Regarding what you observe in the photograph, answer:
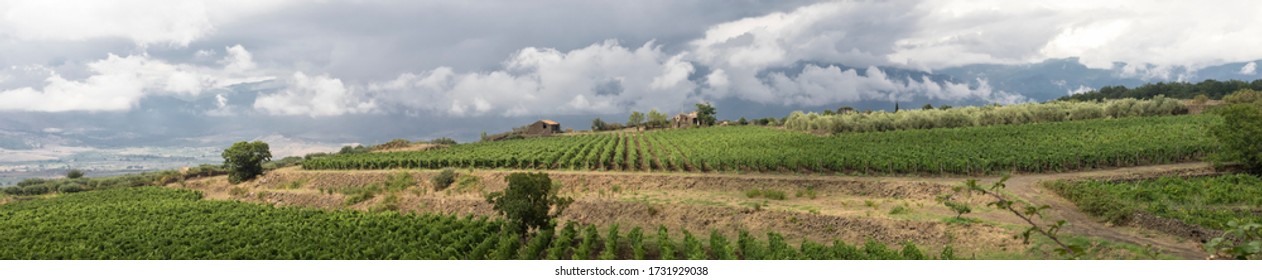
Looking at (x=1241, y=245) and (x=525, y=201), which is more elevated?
(x=1241, y=245)

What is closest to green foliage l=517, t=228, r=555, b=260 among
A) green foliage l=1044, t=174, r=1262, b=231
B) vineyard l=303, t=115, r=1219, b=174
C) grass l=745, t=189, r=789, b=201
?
grass l=745, t=189, r=789, b=201

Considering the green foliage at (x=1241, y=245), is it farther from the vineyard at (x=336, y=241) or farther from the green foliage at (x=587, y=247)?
the green foliage at (x=587, y=247)

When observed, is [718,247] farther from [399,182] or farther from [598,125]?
[598,125]

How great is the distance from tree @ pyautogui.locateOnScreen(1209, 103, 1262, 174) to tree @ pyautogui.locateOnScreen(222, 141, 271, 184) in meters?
86.3

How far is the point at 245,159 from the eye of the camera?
229 feet

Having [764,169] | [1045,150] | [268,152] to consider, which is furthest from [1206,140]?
[268,152]

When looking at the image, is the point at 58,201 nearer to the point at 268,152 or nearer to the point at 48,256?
the point at 268,152

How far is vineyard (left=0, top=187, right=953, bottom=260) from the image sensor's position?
85.6 ft

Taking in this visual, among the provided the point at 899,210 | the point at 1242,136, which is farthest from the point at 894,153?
the point at 1242,136

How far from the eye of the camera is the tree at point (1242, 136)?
37938mm

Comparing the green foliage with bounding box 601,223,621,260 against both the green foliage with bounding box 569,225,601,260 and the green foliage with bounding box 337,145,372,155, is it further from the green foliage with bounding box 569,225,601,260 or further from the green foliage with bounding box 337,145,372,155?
the green foliage with bounding box 337,145,372,155

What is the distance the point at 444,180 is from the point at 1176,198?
5142cm

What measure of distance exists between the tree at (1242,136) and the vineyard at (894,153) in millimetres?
6396

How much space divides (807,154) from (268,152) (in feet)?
201
